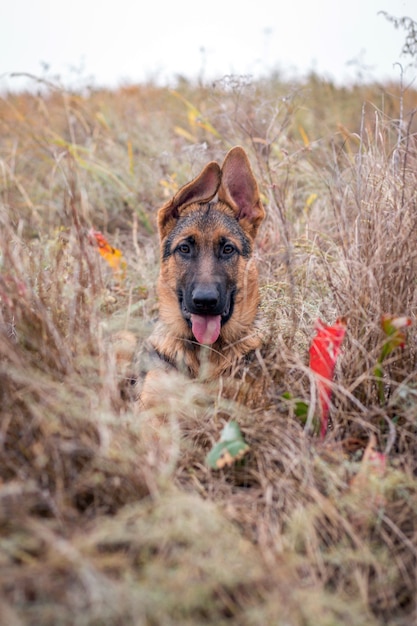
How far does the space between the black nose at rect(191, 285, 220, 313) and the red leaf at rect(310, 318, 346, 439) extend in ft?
2.71

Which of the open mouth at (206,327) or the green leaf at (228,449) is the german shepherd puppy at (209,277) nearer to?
the open mouth at (206,327)

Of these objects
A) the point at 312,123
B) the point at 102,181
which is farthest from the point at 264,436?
the point at 312,123

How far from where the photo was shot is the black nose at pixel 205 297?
12.2 feet

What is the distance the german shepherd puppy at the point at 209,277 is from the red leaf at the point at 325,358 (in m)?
0.75

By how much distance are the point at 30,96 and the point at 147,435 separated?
8.74 meters

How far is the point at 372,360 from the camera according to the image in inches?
119

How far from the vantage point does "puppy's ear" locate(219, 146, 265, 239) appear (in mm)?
4180

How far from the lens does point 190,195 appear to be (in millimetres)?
4332

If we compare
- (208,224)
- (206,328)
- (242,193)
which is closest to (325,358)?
(206,328)

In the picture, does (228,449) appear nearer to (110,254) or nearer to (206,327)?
(206,327)

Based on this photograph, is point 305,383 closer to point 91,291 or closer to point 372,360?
point 372,360

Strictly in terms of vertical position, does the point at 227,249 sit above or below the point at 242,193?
below

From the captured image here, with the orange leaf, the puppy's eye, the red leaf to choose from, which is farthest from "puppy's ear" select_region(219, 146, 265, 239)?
the red leaf

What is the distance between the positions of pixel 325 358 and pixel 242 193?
176 cm
